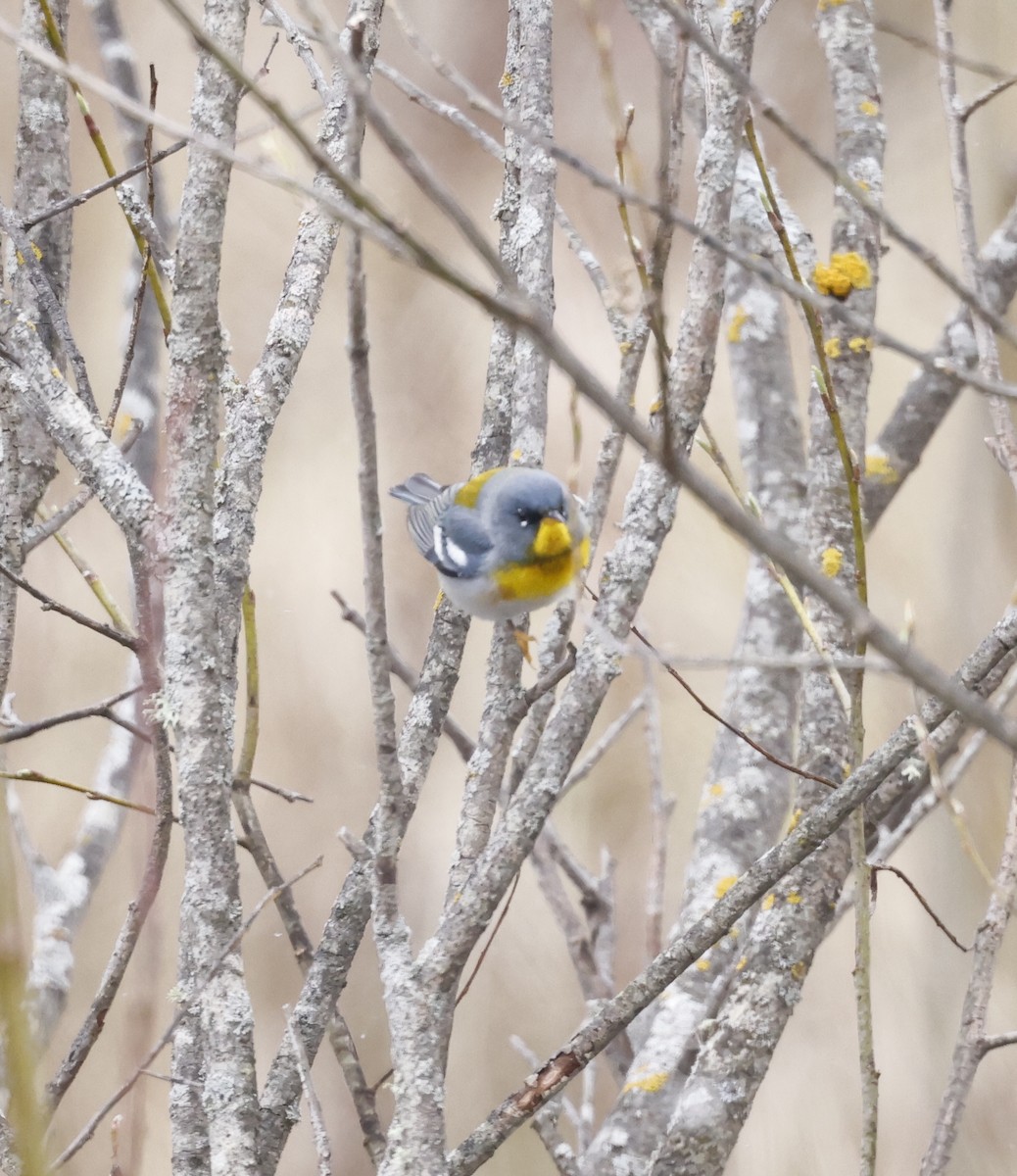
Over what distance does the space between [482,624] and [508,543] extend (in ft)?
3.06

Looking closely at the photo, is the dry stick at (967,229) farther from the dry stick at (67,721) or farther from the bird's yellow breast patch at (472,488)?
the dry stick at (67,721)

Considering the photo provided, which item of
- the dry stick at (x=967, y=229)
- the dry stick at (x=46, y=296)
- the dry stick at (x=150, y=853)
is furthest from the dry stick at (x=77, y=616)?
the dry stick at (x=967, y=229)

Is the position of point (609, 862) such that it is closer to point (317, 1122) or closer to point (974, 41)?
point (317, 1122)

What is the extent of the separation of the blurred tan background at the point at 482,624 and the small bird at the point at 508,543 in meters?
0.69

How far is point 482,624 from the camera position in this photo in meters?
2.52

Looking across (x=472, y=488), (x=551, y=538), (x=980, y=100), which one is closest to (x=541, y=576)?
A: (x=551, y=538)

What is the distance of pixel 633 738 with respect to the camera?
2.39 meters

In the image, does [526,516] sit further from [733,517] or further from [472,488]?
[733,517]

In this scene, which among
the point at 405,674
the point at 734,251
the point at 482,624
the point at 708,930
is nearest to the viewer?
the point at 734,251

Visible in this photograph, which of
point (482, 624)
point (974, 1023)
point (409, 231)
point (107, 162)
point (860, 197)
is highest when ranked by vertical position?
point (482, 624)

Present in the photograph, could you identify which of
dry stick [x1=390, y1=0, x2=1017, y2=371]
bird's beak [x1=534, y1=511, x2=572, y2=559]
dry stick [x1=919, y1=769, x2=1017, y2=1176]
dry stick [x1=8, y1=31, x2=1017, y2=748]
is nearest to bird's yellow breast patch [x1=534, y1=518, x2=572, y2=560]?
bird's beak [x1=534, y1=511, x2=572, y2=559]

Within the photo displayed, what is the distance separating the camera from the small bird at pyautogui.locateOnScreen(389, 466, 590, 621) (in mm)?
1479

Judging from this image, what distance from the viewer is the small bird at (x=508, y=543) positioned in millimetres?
1479

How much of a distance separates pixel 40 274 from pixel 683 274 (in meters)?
1.56
